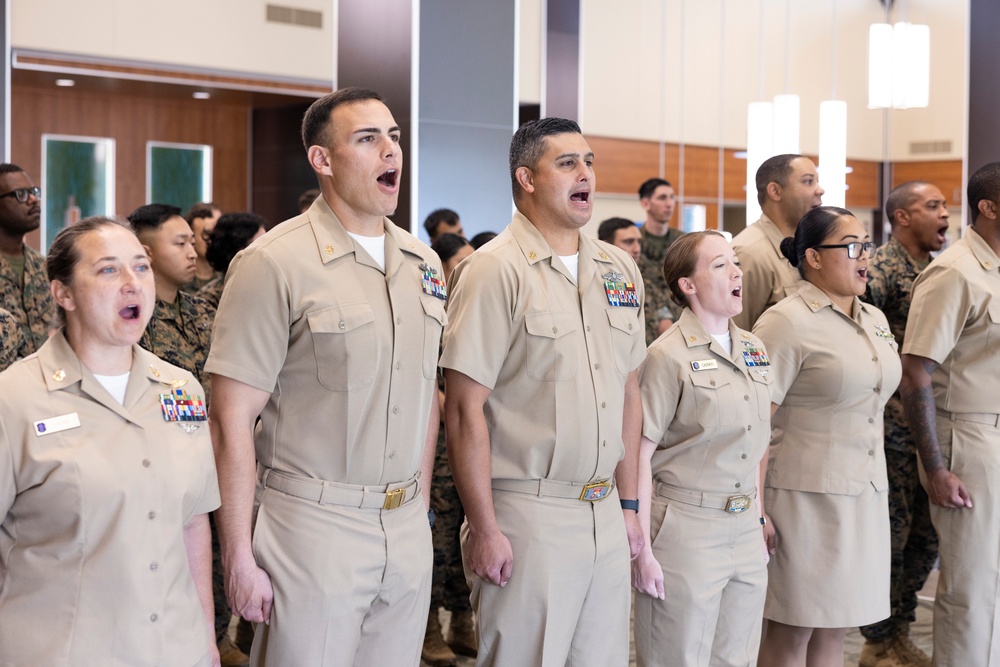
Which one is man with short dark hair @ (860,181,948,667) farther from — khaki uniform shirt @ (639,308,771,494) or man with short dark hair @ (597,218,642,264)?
man with short dark hair @ (597,218,642,264)

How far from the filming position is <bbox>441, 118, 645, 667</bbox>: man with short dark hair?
8.46 ft

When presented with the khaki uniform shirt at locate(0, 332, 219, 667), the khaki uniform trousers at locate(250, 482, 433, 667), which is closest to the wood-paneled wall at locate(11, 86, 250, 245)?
the khaki uniform trousers at locate(250, 482, 433, 667)

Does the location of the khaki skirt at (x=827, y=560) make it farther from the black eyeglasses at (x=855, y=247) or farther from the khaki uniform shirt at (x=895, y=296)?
the khaki uniform shirt at (x=895, y=296)

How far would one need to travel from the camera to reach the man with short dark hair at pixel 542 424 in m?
2.58

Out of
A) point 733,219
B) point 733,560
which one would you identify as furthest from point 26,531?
point 733,219

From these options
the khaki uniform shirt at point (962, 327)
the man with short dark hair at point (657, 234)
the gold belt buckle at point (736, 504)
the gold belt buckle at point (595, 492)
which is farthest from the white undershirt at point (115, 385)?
the man with short dark hair at point (657, 234)

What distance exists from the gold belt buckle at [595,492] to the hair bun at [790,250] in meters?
1.13

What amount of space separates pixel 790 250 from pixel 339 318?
172cm

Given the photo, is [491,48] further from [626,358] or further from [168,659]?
[168,659]

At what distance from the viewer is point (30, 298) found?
12.9 feet

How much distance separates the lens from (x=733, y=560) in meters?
2.91

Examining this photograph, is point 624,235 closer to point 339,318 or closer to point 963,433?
point 963,433

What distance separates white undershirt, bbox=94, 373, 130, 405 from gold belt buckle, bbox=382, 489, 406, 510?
570 mm

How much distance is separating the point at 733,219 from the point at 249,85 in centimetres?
495
